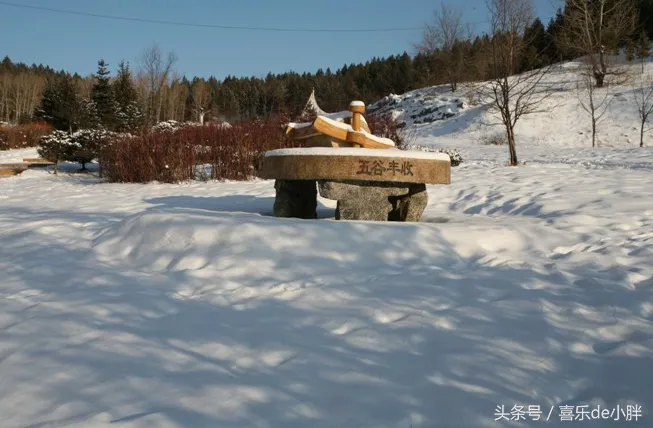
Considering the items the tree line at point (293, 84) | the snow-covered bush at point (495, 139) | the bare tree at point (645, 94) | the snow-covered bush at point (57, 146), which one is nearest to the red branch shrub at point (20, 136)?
the tree line at point (293, 84)

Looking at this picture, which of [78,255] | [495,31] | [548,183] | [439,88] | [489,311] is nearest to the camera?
[489,311]

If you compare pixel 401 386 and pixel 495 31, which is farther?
pixel 495 31

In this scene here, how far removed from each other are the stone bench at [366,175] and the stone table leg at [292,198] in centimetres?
34

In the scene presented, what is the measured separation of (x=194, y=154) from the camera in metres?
11.9

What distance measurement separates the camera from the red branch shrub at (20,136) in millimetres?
30445

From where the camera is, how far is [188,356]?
237 cm

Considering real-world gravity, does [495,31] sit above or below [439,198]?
above

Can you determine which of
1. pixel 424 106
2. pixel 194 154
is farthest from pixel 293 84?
pixel 194 154

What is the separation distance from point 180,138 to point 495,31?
29.1 ft

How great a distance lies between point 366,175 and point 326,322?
Answer: 2.46 meters

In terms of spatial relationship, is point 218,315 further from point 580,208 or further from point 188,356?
point 580,208

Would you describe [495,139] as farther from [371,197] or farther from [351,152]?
[351,152]

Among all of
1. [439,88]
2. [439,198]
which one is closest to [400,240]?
[439,198]

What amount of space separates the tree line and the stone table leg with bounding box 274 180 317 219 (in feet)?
50.9
